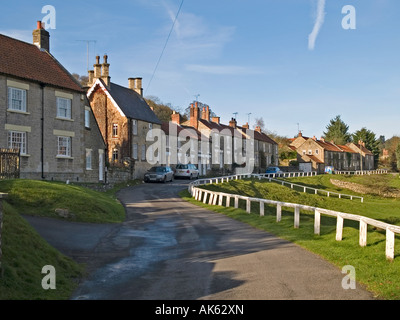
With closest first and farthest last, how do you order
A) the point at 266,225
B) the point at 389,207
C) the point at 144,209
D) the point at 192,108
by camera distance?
the point at 266,225
the point at 144,209
the point at 389,207
the point at 192,108

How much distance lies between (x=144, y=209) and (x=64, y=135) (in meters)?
11.6

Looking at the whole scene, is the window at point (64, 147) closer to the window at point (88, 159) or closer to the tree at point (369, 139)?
the window at point (88, 159)

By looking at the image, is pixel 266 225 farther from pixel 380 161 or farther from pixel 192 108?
pixel 380 161

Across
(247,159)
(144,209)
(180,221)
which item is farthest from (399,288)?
(247,159)

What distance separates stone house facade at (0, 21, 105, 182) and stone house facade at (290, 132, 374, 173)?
71340 mm

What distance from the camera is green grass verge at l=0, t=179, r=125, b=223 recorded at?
15898 mm

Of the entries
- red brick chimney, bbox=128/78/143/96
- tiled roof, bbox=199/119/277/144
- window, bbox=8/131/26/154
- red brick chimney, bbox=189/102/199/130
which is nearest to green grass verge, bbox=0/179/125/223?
window, bbox=8/131/26/154

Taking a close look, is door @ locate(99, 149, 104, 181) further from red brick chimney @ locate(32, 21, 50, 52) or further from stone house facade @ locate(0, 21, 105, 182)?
red brick chimney @ locate(32, 21, 50, 52)

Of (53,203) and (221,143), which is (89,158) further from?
(221,143)

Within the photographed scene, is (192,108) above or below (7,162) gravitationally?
above

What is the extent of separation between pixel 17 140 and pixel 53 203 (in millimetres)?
11780

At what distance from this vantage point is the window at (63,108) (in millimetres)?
29594

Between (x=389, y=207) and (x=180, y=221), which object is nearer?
(x=180, y=221)

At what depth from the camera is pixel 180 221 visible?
17.6 m
